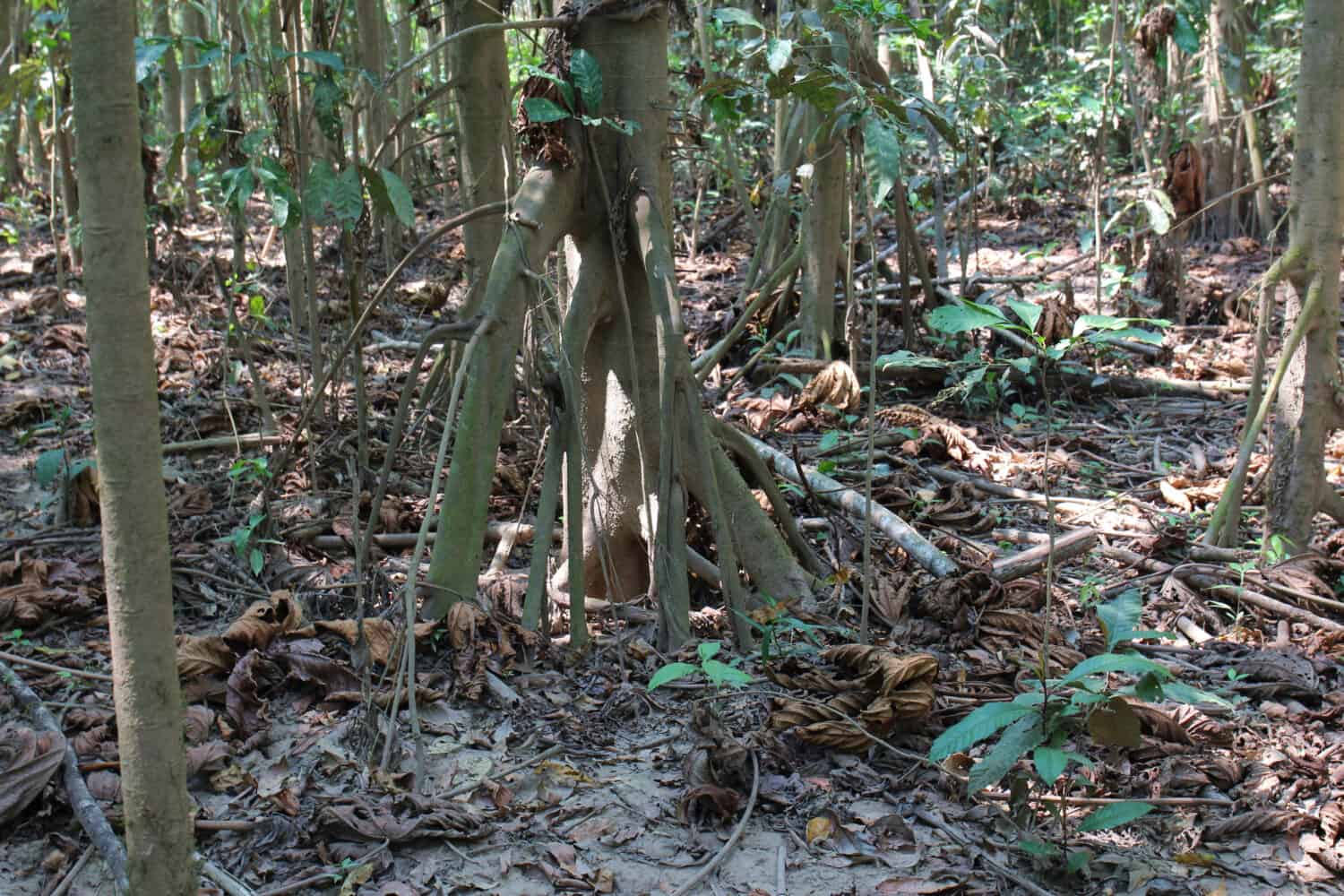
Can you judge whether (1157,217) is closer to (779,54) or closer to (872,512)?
(872,512)

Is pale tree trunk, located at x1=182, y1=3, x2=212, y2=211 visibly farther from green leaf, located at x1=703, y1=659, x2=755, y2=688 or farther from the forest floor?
green leaf, located at x1=703, y1=659, x2=755, y2=688

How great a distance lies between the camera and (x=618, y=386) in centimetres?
460

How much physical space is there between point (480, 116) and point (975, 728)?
13.1 ft

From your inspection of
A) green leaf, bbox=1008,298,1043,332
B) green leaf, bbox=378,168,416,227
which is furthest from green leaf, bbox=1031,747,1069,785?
green leaf, bbox=378,168,416,227

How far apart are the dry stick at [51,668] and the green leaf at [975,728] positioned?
255 cm

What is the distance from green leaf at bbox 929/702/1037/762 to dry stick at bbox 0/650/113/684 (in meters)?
2.55

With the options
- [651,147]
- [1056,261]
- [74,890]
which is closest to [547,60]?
[651,147]

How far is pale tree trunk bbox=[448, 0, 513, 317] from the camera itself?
18.2ft

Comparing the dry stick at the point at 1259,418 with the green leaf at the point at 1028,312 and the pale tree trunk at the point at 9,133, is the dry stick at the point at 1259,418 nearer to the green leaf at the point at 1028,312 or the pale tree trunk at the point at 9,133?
the green leaf at the point at 1028,312

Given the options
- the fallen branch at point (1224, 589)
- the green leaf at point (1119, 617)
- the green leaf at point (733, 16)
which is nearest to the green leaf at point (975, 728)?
the green leaf at point (1119, 617)

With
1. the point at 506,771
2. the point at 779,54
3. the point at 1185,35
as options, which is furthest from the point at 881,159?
the point at 1185,35

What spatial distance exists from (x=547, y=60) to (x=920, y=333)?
4969mm

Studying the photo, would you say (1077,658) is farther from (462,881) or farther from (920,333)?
(920,333)

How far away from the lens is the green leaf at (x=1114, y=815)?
2920mm
